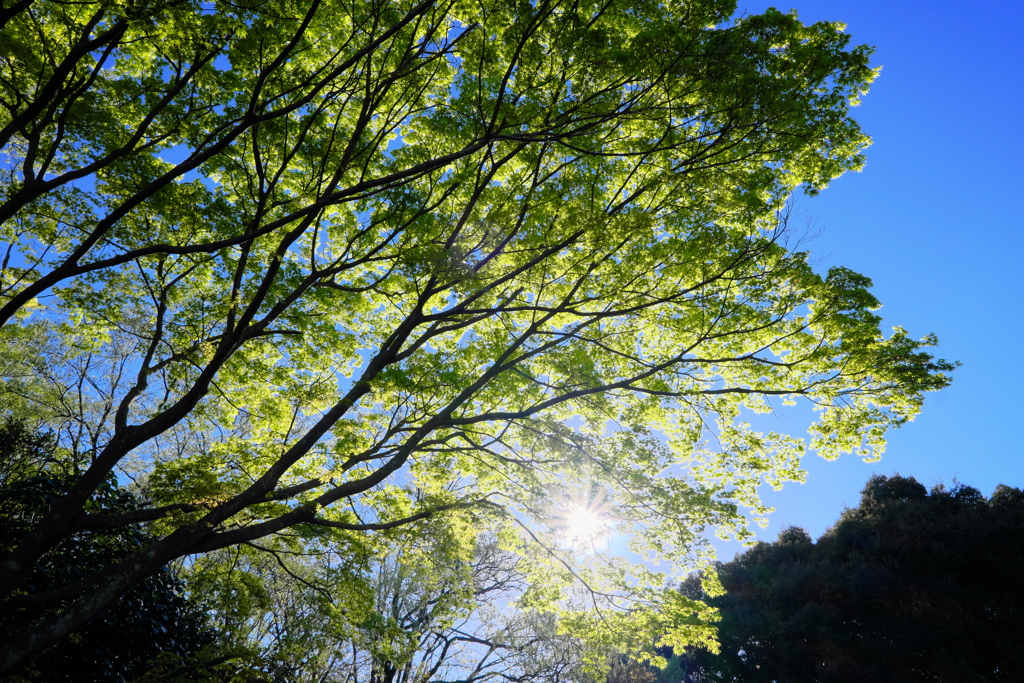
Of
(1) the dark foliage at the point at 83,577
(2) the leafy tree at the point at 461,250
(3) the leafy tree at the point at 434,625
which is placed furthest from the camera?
(3) the leafy tree at the point at 434,625

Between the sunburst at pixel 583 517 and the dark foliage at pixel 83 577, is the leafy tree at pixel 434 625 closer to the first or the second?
the dark foliage at pixel 83 577

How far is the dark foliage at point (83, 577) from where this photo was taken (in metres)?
6.62

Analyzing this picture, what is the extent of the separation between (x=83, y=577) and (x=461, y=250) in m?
7.12

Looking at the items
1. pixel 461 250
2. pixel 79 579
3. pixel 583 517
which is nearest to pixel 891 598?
pixel 583 517

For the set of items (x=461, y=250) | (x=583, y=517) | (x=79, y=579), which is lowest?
(x=79, y=579)

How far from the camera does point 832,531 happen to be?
1697 centimetres

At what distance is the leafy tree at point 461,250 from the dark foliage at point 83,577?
0.61 m

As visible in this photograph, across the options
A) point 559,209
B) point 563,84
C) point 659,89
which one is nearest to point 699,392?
point 559,209

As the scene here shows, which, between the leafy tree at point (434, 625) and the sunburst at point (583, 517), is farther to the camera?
the leafy tree at point (434, 625)

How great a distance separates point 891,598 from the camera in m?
13.8

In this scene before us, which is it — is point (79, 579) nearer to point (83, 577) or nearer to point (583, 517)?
point (83, 577)

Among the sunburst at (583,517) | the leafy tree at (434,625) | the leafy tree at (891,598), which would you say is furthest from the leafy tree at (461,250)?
the leafy tree at (891,598)

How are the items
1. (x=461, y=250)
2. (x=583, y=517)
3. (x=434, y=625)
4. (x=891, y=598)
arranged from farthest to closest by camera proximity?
(x=891, y=598), (x=434, y=625), (x=583, y=517), (x=461, y=250)

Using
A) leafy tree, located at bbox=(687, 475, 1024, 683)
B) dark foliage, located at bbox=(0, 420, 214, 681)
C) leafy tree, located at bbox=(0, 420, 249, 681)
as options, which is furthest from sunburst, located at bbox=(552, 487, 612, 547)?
leafy tree, located at bbox=(687, 475, 1024, 683)
